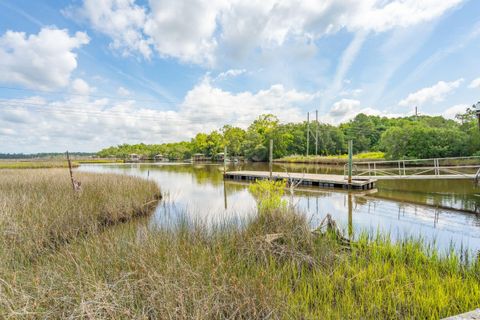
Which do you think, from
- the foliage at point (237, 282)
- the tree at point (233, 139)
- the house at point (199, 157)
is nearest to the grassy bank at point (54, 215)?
the foliage at point (237, 282)

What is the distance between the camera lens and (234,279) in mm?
2568

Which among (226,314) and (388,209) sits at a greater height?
(226,314)

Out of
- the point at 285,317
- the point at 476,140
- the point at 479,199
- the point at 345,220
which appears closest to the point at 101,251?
the point at 285,317

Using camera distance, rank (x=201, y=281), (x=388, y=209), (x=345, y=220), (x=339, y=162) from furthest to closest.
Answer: (x=339, y=162) → (x=388, y=209) → (x=345, y=220) → (x=201, y=281)

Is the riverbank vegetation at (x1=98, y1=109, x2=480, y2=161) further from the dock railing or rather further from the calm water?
the calm water

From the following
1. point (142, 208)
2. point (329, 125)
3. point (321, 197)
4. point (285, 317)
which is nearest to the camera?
point (285, 317)

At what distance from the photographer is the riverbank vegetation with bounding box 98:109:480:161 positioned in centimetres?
2456

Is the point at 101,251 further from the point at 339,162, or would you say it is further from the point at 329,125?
the point at 329,125

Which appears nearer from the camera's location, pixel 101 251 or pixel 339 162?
pixel 101 251

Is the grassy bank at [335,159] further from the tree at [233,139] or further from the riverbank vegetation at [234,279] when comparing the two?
the riverbank vegetation at [234,279]

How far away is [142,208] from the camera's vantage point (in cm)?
850

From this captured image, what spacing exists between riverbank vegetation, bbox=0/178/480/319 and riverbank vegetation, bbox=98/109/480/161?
2780 centimetres

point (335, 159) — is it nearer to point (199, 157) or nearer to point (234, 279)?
point (234, 279)

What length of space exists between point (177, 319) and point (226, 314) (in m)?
0.51
